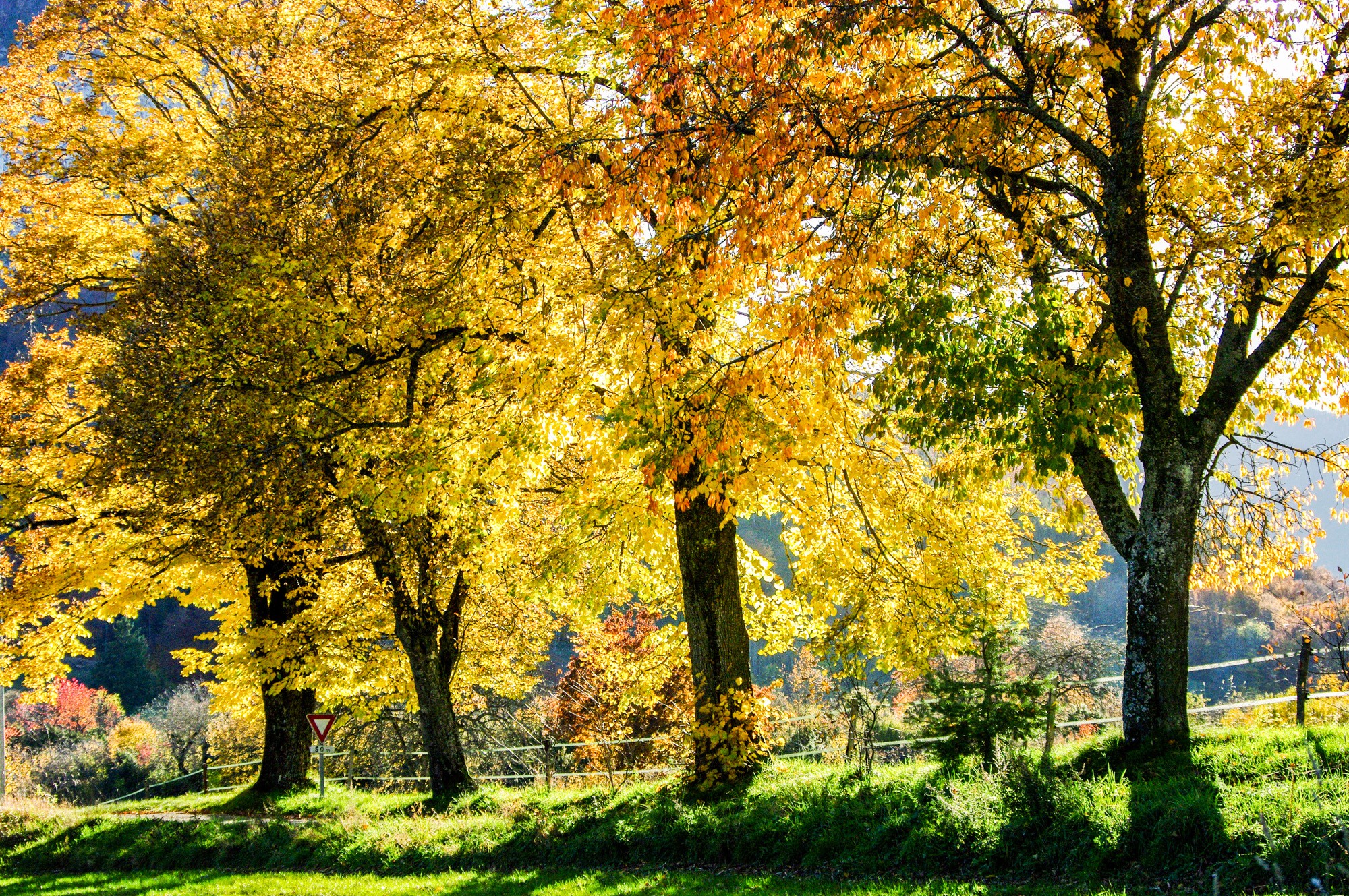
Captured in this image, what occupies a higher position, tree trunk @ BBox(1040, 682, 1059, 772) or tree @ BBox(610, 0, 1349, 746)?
tree @ BBox(610, 0, 1349, 746)

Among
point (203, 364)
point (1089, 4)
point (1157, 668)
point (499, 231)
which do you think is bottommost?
point (1157, 668)

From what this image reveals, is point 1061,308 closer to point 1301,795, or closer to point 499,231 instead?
point 1301,795

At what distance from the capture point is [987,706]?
7996 mm

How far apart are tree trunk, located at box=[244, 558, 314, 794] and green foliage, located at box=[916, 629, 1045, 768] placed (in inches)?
500

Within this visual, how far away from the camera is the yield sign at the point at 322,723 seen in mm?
14672

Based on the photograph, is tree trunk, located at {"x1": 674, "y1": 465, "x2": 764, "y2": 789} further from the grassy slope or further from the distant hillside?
the distant hillside

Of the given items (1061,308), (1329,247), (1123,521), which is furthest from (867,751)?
(1329,247)

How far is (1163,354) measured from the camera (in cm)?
798

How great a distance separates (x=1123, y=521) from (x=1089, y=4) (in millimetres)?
4746

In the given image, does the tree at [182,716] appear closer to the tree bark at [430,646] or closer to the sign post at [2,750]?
the sign post at [2,750]

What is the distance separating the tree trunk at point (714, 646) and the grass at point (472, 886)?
1.94 meters

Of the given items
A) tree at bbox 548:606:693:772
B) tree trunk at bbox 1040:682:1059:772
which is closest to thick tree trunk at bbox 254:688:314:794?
tree at bbox 548:606:693:772

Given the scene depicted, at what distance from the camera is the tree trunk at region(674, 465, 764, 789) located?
A: 10.2m

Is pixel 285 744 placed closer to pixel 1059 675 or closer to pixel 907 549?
pixel 907 549
